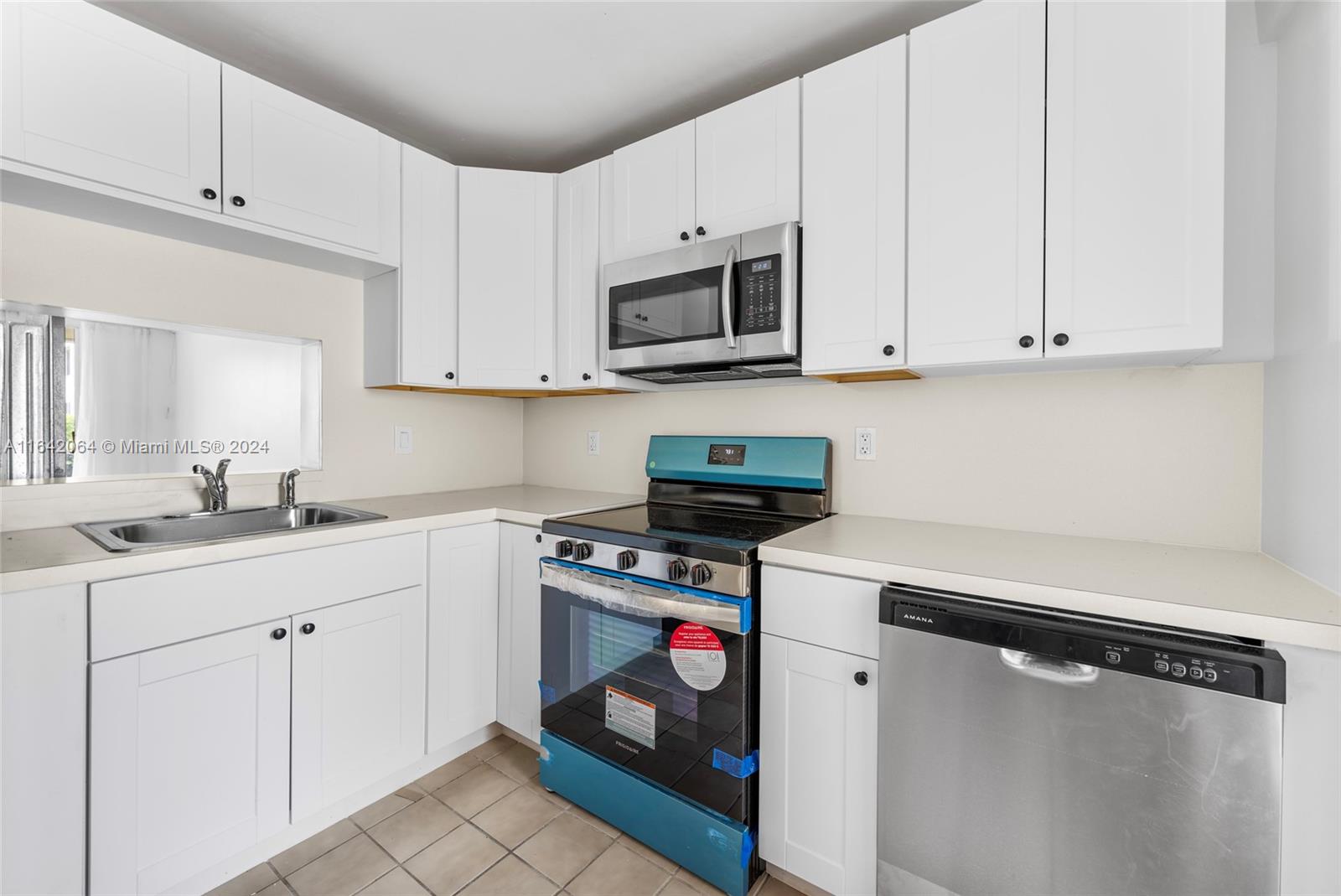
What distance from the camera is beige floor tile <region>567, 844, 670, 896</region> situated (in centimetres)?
153

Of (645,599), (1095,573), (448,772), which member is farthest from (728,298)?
(448,772)

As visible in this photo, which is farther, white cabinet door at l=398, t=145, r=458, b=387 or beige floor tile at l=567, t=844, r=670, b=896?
white cabinet door at l=398, t=145, r=458, b=387

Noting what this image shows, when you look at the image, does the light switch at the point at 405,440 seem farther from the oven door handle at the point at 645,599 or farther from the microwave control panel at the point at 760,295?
the microwave control panel at the point at 760,295

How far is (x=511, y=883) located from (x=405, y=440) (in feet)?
5.86

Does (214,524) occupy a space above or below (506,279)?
below

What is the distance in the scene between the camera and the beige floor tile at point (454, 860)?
155cm

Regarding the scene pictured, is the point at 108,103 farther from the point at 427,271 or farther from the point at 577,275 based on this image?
the point at 577,275

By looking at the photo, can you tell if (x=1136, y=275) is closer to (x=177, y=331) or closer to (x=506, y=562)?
(x=506, y=562)

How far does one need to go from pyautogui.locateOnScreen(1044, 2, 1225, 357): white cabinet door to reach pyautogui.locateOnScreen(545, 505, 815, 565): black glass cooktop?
0.93 m

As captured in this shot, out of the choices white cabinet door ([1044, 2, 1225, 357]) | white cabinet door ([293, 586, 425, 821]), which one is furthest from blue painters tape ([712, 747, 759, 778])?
white cabinet door ([1044, 2, 1225, 357])

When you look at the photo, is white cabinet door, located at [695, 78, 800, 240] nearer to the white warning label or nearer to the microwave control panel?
the microwave control panel

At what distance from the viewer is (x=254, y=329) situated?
205 centimetres

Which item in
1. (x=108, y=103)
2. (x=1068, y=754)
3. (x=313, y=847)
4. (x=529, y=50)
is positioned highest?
(x=529, y=50)

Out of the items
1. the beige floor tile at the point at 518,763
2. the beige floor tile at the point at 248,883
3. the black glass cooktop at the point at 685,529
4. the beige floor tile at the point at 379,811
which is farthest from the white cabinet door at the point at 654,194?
the beige floor tile at the point at 248,883
